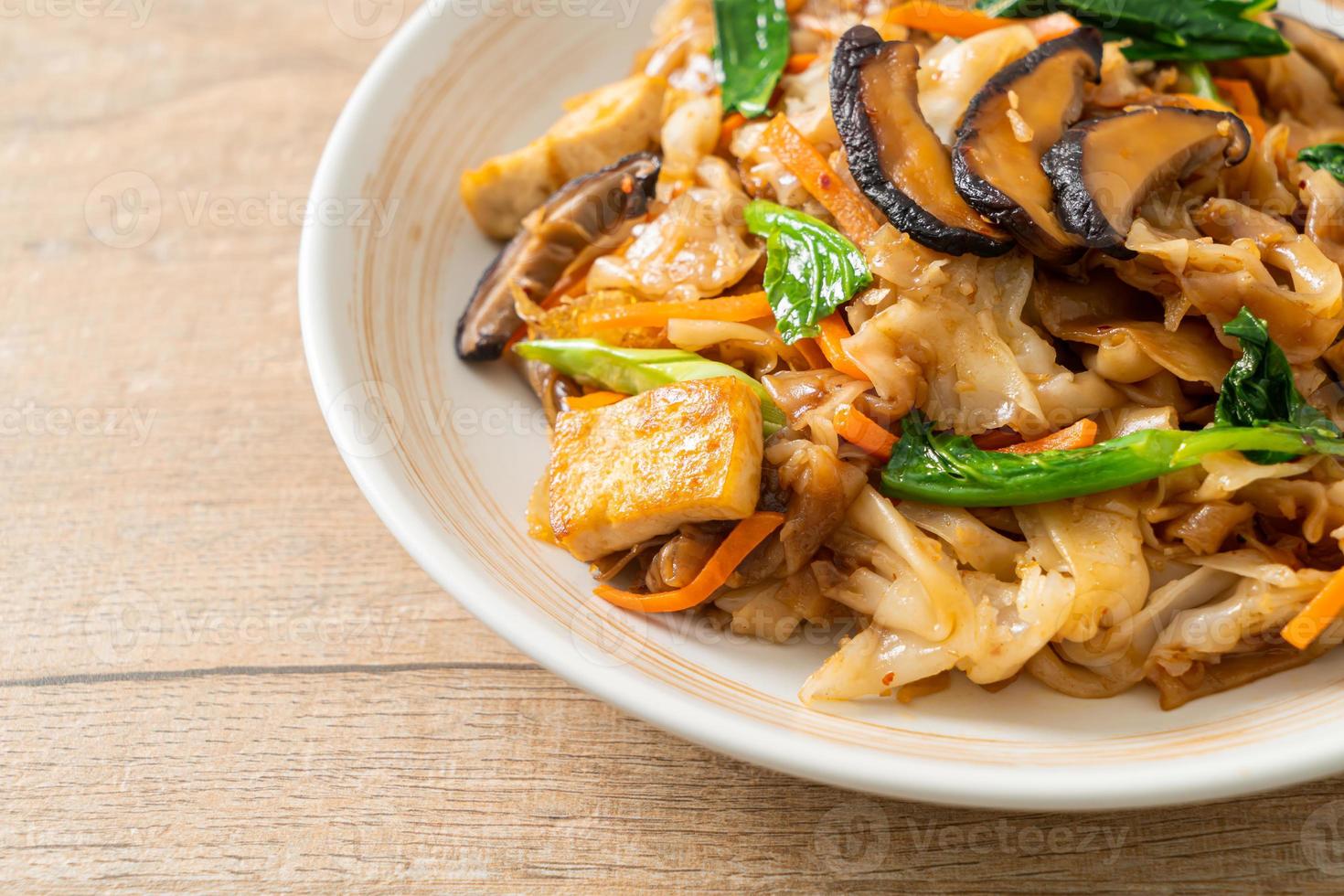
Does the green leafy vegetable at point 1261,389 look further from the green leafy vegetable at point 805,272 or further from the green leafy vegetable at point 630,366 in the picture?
the green leafy vegetable at point 630,366

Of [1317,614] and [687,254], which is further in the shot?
[687,254]

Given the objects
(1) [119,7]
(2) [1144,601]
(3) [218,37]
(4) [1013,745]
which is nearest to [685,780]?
(4) [1013,745]

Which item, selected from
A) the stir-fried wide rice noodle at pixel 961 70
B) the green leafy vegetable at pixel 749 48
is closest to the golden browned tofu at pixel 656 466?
the stir-fried wide rice noodle at pixel 961 70

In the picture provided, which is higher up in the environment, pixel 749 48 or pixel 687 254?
pixel 749 48

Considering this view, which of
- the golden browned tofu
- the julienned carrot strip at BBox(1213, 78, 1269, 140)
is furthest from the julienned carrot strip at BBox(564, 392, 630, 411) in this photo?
the julienned carrot strip at BBox(1213, 78, 1269, 140)

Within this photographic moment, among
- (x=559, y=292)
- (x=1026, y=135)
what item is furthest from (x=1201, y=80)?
(x=559, y=292)

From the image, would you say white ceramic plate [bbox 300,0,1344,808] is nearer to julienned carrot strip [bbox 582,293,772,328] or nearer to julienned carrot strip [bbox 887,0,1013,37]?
julienned carrot strip [bbox 582,293,772,328]

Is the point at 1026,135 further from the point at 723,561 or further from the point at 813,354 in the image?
the point at 723,561

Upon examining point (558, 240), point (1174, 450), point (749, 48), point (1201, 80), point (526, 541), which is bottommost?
point (526, 541)

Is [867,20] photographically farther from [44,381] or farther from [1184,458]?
[44,381]
